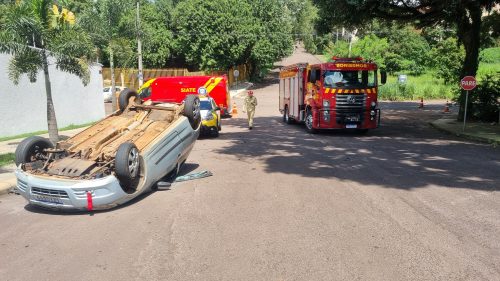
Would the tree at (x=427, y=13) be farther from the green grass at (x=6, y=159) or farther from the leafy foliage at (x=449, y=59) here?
the green grass at (x=6, y=159)

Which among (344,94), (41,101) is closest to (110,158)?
(344,94)

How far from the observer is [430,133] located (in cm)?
1747

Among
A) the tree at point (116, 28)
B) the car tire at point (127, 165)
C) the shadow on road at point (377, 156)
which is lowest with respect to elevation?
the shadow on road at point (377, 156)

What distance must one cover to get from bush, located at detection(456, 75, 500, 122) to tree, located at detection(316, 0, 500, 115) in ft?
1.95

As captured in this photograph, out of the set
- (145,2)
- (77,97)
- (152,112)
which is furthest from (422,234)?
(145,2)

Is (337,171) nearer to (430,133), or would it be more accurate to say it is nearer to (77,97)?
(430,133)

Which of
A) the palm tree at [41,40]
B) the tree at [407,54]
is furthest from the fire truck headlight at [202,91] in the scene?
the tree at [407,54]

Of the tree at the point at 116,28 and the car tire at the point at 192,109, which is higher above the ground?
the tree at the point at 116,28

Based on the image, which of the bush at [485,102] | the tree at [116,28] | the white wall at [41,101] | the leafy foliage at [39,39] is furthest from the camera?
the tree at [116,28]

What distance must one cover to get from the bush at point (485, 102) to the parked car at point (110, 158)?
52.1 ft

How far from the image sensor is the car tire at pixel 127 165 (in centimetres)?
656

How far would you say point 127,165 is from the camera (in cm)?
660

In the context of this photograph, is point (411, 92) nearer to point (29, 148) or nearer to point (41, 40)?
point (41, 40)

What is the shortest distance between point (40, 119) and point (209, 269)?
648 inches
